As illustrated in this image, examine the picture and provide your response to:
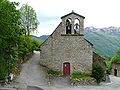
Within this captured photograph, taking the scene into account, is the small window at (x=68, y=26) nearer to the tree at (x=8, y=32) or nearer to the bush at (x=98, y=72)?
the bush at (x=98, y=72)

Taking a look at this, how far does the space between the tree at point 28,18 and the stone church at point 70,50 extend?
16.7m

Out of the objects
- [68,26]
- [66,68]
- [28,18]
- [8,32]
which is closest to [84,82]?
[66,68]

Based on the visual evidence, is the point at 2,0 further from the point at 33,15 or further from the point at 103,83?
the point at 33,15

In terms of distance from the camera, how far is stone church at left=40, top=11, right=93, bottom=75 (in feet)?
168

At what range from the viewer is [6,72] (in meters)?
42.8

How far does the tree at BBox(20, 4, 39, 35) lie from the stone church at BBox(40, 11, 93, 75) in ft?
54.6

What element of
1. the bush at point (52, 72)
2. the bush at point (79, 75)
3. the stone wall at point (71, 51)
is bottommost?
the bush at point (79, 75)

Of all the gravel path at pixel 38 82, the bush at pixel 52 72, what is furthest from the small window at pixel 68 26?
the gravel path at pixel 38 82

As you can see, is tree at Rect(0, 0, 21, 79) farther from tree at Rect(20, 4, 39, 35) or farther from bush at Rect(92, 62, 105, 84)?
tree at Rect(20, 4, 39, 35)

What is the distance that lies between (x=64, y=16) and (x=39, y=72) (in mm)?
9502

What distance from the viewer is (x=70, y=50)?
168ft

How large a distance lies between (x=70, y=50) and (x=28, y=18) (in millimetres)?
19459

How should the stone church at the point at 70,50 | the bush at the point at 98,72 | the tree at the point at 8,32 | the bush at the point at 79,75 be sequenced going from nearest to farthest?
the tree at the point at 8,32 → the bush at the point at 98,72 → the bush at the point at 79,75 → the stone church at the point at 70,50

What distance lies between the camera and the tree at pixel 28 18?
66.9 meters
